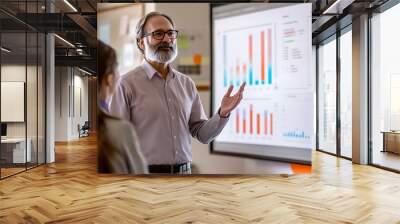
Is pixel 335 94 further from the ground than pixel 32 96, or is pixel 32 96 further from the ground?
pixel 335 94

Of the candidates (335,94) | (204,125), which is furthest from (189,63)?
(335,94)

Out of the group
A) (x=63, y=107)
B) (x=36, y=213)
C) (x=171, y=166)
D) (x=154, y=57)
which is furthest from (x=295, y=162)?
(x=63, y=107)

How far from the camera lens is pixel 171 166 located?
4.04 metres

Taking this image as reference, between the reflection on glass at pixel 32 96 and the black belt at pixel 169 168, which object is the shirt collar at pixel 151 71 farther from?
the reflection on glass at pixel 32 96

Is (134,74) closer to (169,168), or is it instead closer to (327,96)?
(169,168)

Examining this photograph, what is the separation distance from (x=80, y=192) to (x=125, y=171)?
64cm

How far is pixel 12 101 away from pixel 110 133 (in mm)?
2333

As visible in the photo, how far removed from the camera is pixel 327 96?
9.80 metres

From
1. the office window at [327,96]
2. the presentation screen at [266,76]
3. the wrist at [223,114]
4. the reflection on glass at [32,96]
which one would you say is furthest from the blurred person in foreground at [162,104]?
the office window at [327,96]

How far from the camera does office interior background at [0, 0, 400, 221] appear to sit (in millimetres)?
5250

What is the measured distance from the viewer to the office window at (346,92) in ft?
26.9

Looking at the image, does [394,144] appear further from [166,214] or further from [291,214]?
[166,214]

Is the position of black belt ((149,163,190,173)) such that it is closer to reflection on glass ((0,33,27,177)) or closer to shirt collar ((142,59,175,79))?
shirt collar ((142,59,175,79))

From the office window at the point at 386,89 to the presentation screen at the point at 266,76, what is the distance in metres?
2.32
